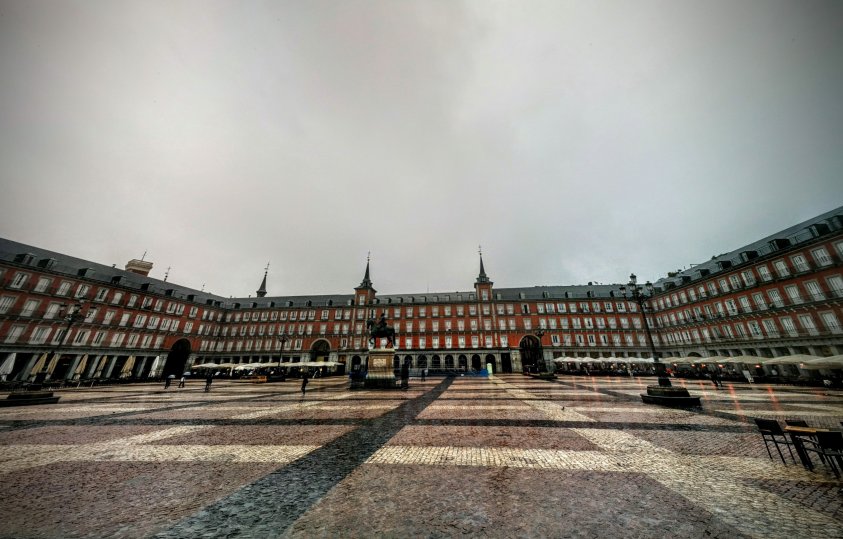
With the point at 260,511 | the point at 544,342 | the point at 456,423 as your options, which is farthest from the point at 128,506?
the point at 544,342

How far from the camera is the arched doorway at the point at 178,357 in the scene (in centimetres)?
4888

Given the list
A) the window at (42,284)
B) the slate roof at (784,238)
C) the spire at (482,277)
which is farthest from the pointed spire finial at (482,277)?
the window at (42,284)

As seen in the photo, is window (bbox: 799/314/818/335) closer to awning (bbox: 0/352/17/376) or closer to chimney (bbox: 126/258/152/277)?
awning (bbox: 0/352/17/376)

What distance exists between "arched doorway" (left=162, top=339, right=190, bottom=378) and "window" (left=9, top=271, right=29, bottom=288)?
1920 cm

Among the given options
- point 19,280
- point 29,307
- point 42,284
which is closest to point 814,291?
point 29,307

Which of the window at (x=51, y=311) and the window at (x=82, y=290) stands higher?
the window at (x=82, y=290)

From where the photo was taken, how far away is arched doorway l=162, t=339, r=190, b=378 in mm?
48875

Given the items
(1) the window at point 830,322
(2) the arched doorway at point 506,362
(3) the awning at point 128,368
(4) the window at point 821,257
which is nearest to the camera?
(1) the window at point 830,322

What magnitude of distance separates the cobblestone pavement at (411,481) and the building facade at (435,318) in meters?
20.0

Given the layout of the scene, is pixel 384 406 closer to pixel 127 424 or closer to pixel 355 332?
pixel 127 424

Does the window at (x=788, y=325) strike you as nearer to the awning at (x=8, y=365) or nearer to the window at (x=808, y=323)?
the window at (x=808, y=323)

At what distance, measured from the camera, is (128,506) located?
428 centimetres

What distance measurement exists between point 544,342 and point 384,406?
4365 cm

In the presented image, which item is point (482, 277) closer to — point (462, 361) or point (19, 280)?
point (462, 361)
